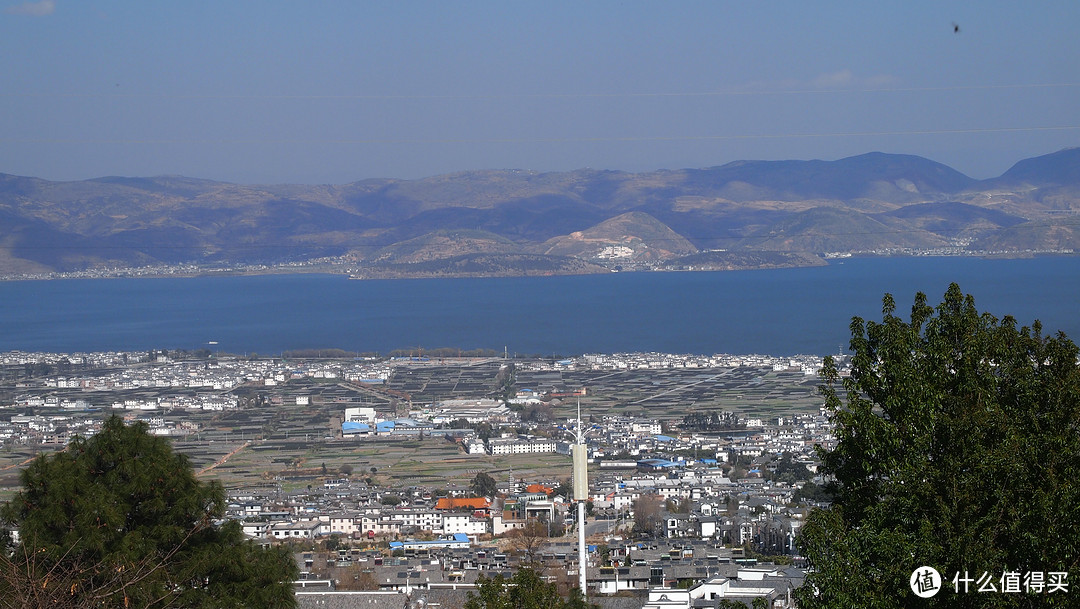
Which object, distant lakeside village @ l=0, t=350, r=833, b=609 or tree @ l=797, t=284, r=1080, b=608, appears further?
distant lakeside village @ l=0, t=350, r=833, b=609

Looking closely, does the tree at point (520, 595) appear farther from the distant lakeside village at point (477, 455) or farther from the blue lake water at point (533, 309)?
the blue lake water at point (533, 309)

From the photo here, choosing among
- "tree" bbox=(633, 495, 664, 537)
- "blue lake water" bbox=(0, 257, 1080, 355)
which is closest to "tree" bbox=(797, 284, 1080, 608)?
"tree" bbox=(633, 495, 664, 537)

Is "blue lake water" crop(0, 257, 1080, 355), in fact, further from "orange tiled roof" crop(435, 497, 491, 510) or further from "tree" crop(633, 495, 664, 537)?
"orange tiled roof" crop(435, 497, 491, 510)

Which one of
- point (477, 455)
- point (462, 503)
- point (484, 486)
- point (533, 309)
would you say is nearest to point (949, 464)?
point (462, 503)

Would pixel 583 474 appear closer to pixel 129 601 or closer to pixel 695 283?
pixel 129 601

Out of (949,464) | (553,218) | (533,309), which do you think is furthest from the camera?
(553,218)

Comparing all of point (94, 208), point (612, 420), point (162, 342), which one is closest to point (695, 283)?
point (162, 342)

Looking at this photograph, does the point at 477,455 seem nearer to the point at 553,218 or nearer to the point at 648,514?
the point at 648,514

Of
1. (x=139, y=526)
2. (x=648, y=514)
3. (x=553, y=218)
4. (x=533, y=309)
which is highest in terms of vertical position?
(x=553, y=218)
